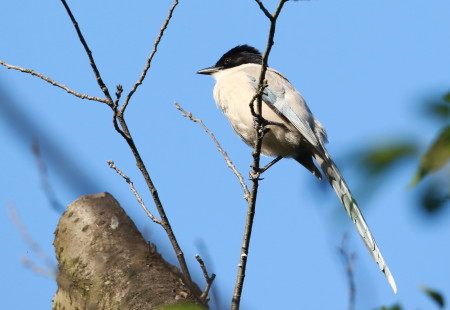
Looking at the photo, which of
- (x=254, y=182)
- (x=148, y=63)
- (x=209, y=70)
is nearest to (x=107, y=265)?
(x=254, y=182)

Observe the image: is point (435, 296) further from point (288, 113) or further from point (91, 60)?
point (288, 113)

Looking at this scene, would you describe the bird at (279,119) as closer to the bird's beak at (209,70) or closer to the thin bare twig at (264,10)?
the bird's beak at (209,70)

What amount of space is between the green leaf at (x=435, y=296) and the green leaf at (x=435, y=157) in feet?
1.06

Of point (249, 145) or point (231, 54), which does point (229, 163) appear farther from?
point (231, 54)

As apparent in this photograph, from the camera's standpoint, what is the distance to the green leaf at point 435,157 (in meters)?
0.96

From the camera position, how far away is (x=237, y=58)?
21.9ft

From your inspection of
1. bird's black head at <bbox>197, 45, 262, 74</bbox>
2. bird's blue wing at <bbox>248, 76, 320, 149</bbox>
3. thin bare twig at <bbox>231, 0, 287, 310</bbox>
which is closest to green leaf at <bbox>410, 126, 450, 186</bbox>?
thin bare twig at <bbox>231, 0, 287, 310</bbox>

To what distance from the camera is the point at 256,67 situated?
6.14 meters

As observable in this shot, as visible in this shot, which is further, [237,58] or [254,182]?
[237,58]

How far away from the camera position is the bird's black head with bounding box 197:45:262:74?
665cm

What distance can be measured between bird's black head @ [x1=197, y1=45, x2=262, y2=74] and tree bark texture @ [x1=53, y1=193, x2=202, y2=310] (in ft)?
7.86

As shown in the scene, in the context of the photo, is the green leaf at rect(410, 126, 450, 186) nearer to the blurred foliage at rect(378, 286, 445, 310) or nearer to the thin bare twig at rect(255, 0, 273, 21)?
the blurred foliage at rect(378, 286, 445, 310)

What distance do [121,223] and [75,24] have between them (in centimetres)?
161

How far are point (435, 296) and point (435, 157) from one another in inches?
14.5
